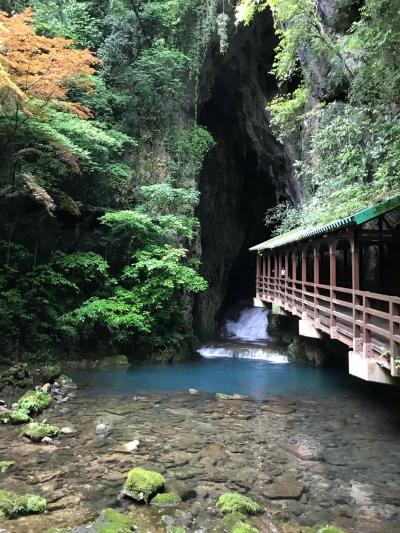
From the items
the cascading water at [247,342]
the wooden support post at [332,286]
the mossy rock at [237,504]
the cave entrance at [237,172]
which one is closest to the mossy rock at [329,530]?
the mossy rock at [237,504]

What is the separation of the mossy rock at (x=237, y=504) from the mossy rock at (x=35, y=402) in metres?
5.76

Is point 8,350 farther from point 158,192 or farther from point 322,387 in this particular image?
point 322,387

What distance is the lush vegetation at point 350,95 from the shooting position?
Result: 1076cm

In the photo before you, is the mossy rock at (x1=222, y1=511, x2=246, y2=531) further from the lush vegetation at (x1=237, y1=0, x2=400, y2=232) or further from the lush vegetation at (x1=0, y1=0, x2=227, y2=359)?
the lush vegetation at (x1=0, y1=0, x2=227, y2=359)

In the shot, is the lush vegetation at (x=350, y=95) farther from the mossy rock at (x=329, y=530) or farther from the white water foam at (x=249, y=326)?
the white water foam at (x=249, y=326)

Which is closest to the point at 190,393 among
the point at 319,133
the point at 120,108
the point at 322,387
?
the point at 322,387

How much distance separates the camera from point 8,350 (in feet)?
49.4

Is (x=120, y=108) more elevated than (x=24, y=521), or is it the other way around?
(x=120, y=108)

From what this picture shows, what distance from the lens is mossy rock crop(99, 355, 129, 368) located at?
1663 cm

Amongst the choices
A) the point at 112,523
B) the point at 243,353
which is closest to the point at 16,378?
the point at 112,523

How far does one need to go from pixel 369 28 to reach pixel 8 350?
48.3 feet

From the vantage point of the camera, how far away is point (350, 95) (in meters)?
13.8

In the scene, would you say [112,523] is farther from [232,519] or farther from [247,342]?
[247,342]

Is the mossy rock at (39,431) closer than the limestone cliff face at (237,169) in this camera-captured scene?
Yes
